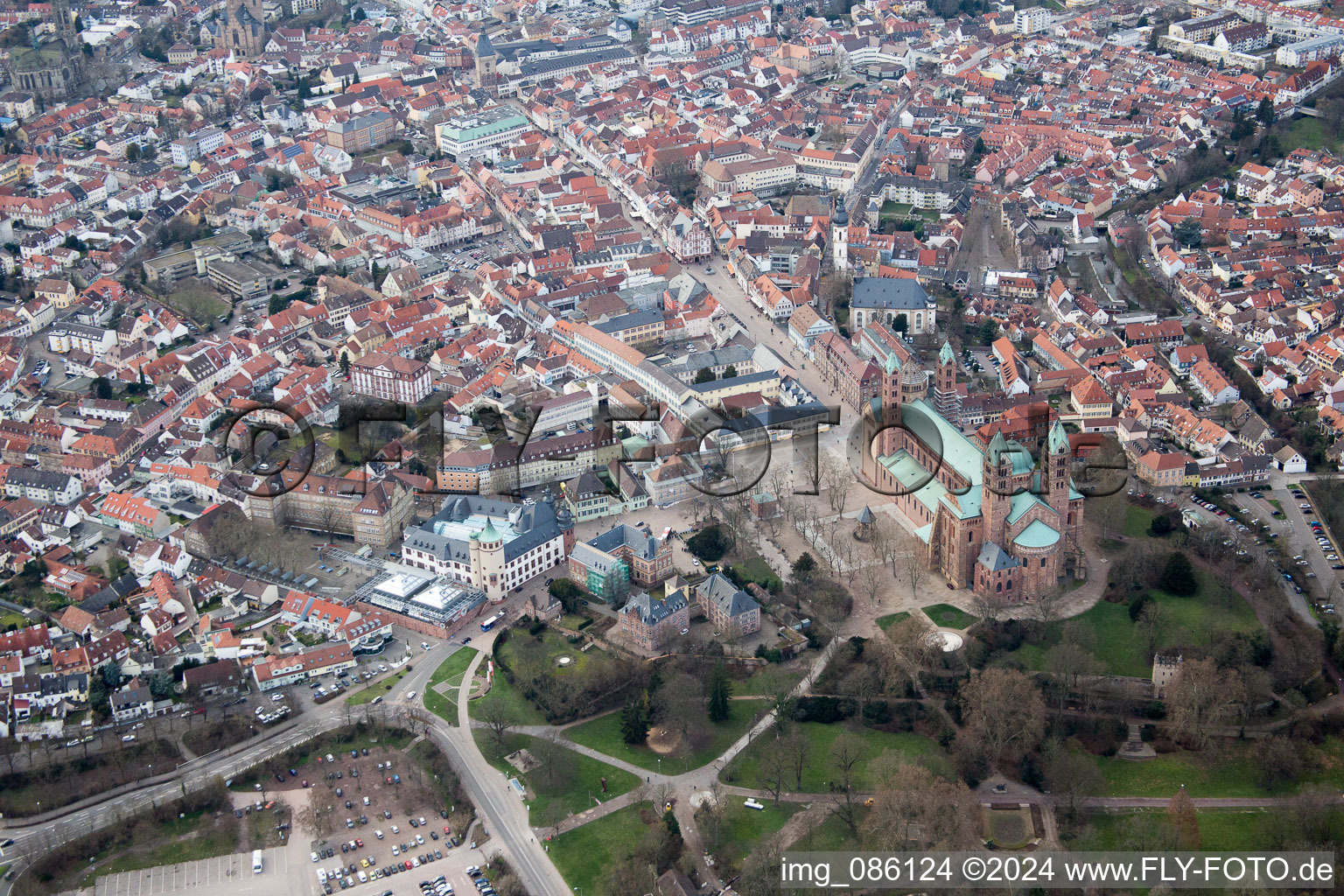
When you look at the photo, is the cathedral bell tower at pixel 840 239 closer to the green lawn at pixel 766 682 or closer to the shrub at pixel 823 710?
the green lawn at pixel 766 682

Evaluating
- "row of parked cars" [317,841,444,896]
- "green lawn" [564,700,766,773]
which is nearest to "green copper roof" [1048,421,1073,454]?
"green lawn" [564,700,766,773]

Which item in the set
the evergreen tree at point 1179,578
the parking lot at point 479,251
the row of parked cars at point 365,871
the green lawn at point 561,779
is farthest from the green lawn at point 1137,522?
the parking lot at point 479,251

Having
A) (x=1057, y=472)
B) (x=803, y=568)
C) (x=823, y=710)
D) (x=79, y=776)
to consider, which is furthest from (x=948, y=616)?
(x=79, y=776)

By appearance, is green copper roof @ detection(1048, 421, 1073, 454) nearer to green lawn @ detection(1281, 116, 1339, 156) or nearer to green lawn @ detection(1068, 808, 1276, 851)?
green lawn @ detection(1068, 808, 1276, 851)

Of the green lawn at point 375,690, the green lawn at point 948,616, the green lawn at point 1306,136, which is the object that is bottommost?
the green lawn at point 375,690

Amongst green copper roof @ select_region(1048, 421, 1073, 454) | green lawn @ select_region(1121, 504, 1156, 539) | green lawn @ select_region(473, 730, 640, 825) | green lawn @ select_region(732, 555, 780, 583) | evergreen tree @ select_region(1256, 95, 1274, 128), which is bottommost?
green lawn @ select_region(473, 730, 640, 825)

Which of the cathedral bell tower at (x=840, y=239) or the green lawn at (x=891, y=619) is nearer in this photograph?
the green lawn at (x=891, y=619)

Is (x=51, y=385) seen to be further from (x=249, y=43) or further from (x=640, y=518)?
(x=249, y=43)
